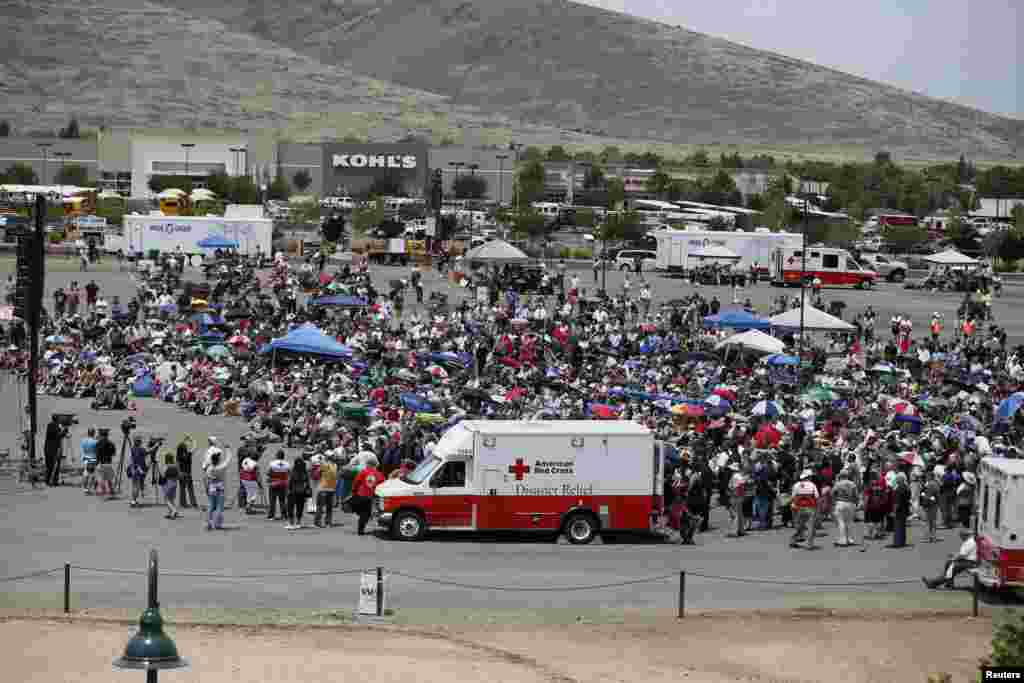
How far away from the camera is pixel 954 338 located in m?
47.4

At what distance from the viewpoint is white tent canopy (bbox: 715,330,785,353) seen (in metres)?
38.2

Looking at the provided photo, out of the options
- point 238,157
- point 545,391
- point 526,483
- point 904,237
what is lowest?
point 526,483

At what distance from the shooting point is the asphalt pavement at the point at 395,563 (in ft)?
66.5

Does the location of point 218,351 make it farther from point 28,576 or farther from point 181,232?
point 181,232

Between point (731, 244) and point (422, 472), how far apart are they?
4539 cm

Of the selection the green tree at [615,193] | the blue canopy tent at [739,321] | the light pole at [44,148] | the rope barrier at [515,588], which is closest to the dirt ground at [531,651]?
the rope barrier at [515,588]

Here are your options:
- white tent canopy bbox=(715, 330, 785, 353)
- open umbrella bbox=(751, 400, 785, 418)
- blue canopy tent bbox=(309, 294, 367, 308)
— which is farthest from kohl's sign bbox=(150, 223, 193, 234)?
open umbrella bbox=(751, 400, 785, 418)

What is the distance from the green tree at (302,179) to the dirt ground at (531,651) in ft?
360

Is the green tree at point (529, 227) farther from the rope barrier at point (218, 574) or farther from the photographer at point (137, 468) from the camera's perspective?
the rope barrier at point (218, 574)

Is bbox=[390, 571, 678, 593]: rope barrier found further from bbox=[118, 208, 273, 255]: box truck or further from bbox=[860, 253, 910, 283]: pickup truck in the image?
bbox=[860, 253, 910, 283]: pickup truck

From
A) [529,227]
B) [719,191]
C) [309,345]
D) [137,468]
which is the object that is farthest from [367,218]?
[137,468]

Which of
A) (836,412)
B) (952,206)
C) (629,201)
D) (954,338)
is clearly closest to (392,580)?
(836,412)

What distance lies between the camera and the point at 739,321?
41.4 metres

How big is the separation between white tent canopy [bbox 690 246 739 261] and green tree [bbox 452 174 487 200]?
Result: 55.3 meters
